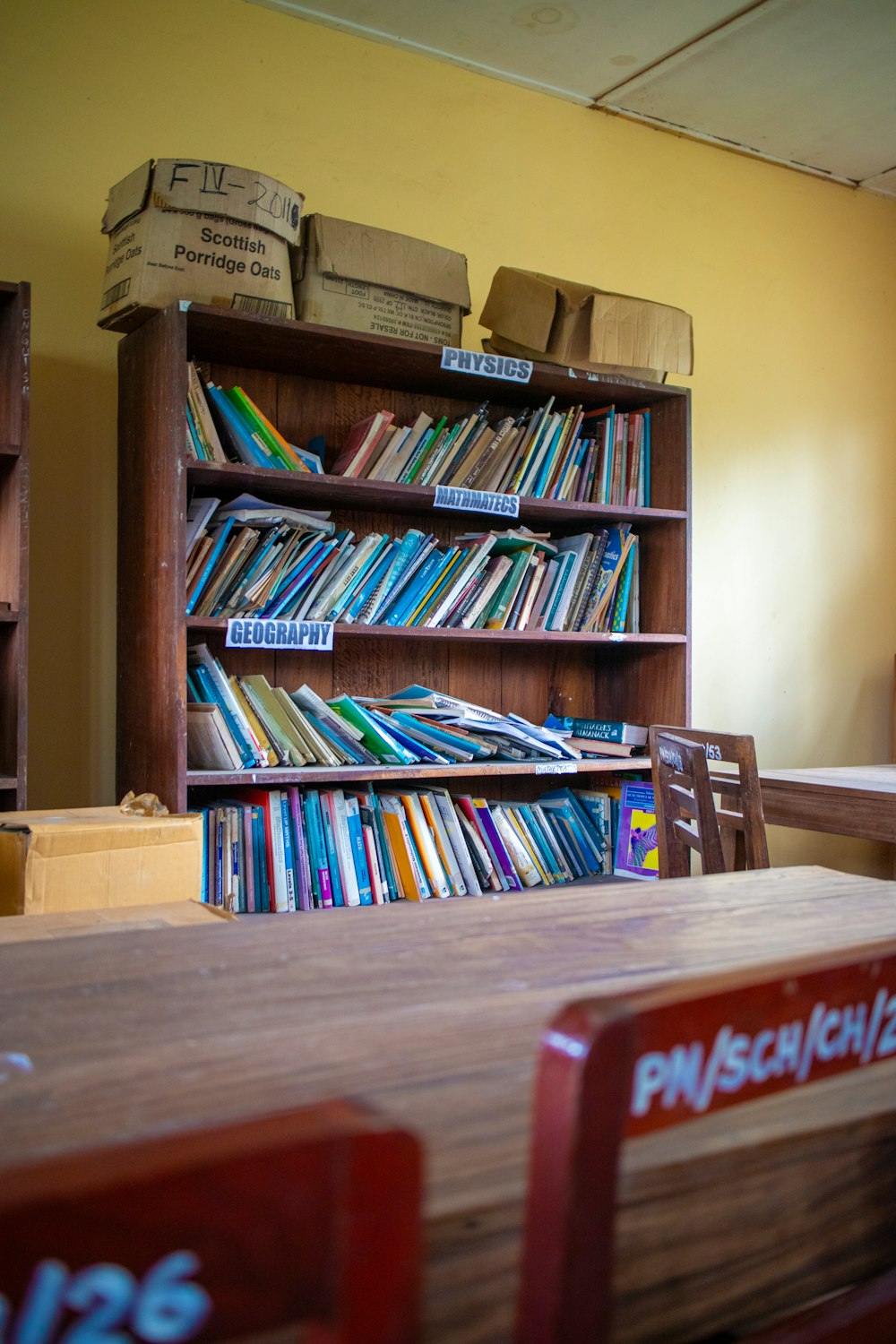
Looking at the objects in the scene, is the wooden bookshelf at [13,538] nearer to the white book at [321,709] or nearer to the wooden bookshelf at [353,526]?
the wooden bookshelf at [353,526]

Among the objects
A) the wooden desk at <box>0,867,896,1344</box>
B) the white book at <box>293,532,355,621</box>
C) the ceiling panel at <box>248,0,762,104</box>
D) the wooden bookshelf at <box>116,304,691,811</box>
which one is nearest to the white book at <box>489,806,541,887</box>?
the wooden bookshelf at <box>116,304,691,811</box>

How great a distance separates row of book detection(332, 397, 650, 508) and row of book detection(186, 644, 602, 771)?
56 cm

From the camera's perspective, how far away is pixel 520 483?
2861mm

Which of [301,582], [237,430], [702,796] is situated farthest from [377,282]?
[702,796]

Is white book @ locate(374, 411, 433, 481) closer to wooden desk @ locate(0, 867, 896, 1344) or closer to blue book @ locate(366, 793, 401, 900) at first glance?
blue book @ locate(366, 793, 401, 900)

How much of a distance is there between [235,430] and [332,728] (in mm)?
722

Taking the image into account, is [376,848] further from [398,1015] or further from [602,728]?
[398,1015]

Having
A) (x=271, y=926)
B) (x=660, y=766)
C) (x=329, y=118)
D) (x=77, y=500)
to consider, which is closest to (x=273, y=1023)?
(x=271, y=926)

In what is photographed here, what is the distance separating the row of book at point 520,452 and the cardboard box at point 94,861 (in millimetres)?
1138

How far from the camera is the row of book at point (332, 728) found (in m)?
2.44

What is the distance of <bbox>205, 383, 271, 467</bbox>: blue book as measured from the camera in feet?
8.19

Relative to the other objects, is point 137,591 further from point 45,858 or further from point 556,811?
point 556,811

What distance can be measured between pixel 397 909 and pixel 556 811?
6.58ft

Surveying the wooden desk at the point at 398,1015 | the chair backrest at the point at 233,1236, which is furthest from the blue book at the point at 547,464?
the chair backrest at the point at 233,1236
